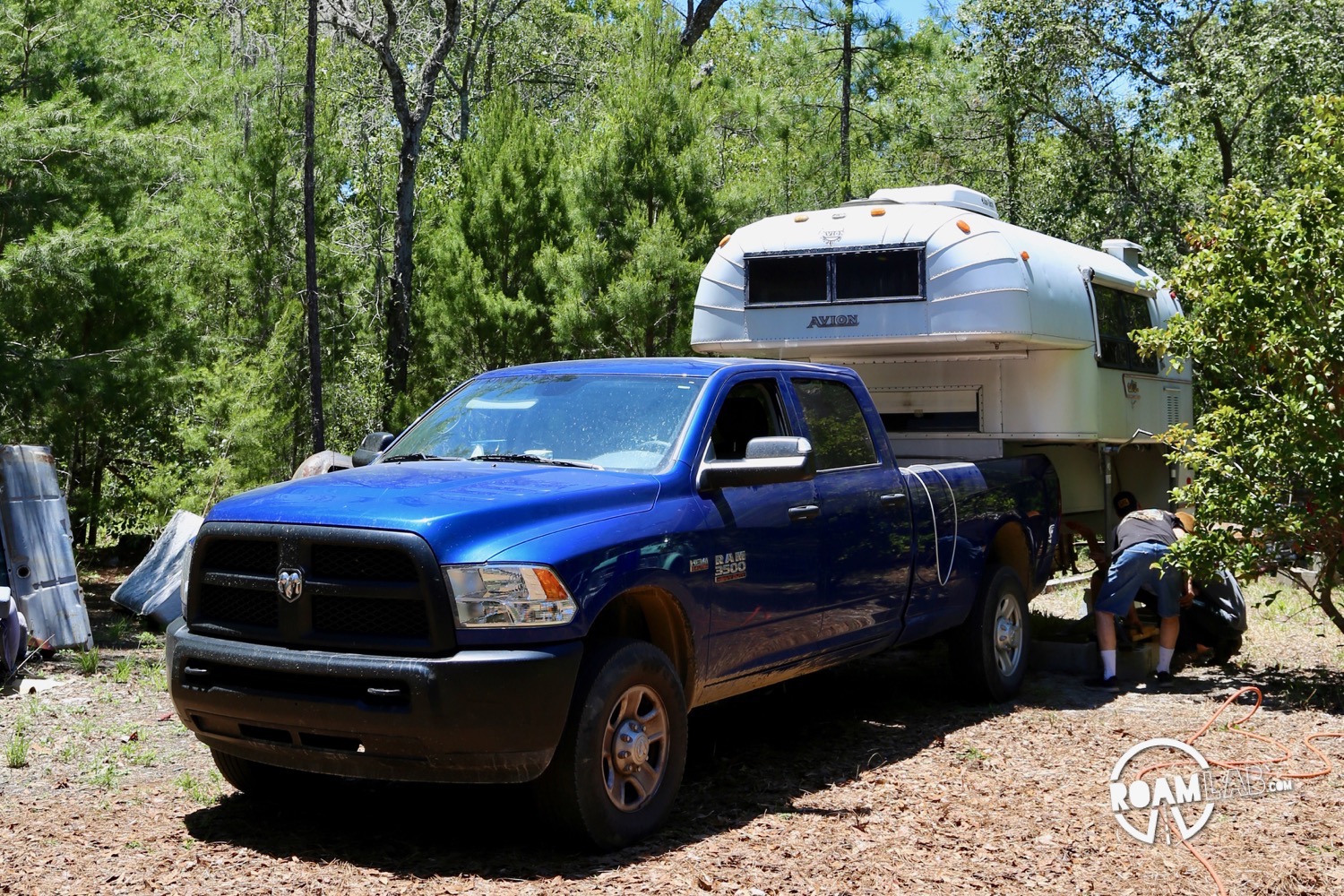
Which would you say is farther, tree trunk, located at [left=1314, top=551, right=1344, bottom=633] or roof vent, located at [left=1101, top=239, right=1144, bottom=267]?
roof vent, located at [left=1101, top=239, right=1144, bottom=267]

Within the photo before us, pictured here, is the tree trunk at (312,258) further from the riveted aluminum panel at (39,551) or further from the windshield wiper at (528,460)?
the windshield wiper at (528,460)

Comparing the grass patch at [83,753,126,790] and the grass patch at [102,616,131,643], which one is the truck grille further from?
the grass patch at [102,616,131,643]

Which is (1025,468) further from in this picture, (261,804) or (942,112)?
(942,112)

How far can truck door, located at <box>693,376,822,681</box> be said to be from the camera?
19.3 ft

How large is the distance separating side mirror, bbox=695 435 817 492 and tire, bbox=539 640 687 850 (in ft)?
2.85

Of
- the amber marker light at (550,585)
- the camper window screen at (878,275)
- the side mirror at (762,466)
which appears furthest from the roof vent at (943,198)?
the amber marker light at (550,585)

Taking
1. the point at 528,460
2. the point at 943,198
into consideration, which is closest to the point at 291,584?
the point at 528,460

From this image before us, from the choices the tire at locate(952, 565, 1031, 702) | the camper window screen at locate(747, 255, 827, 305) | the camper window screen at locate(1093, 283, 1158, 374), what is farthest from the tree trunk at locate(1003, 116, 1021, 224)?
the tire at locate(952, 565, 1031, 702)

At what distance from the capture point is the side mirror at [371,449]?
22.0 feet

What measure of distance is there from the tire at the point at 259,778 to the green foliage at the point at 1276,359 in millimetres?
5574

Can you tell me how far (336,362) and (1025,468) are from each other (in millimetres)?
12990

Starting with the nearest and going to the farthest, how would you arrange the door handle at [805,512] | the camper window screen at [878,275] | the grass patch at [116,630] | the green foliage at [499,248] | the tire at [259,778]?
the tire at [259,778]
the door handle at [805,512]
the camper window screen at [878,275]
the grass patch at [116,630]
the green foliage at [499,248]

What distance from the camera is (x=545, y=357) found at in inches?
705

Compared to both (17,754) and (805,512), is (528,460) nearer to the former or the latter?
(805,512)
